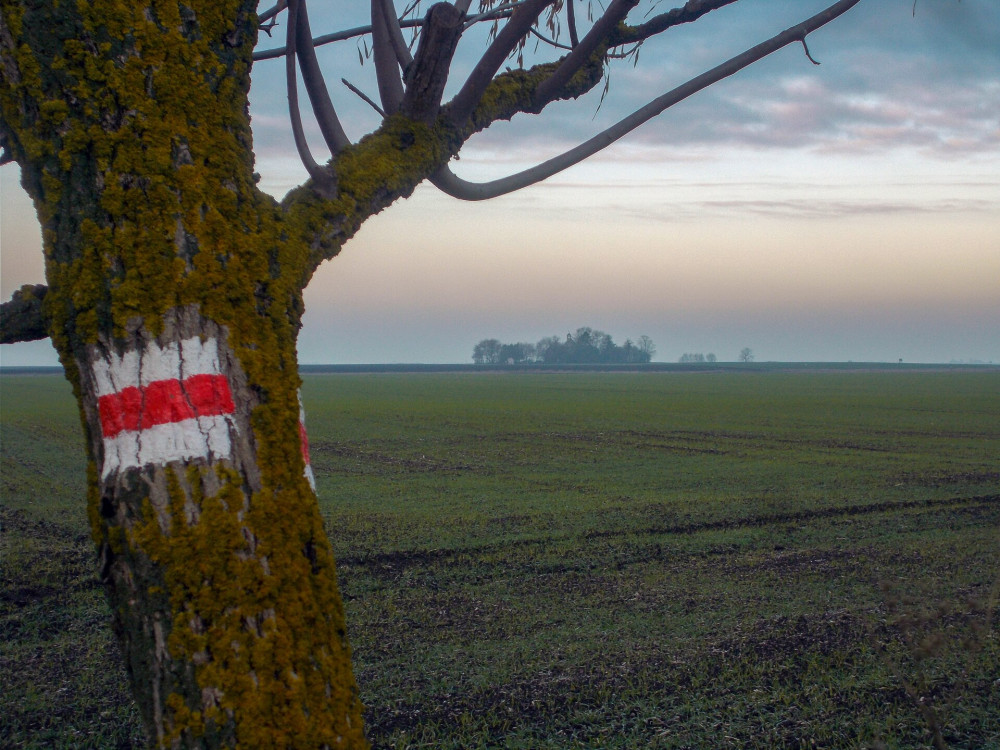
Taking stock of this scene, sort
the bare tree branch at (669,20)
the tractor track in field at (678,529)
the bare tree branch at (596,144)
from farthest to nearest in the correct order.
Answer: the tractor track in field at (678,529)
the bare tree branch at (669,20)
the bare tree branch at (596,144)

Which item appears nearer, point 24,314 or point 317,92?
point 24,314

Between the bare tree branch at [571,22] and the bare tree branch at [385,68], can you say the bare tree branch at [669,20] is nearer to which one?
the bare tree branch at [571,22]

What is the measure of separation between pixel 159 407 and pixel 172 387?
5cm

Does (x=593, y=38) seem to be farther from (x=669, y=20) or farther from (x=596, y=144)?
(x=669, y=20)

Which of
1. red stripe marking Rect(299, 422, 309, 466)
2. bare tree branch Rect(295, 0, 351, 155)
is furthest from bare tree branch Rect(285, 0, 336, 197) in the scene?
red stripe marking Rect(299, 422, 309, 466)

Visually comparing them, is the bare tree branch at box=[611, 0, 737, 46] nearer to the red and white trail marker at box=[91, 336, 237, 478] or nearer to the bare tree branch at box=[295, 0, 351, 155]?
the bare tree branch at box=[295, 0, 351, 155]

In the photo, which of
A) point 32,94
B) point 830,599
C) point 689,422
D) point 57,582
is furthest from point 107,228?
point 689,422

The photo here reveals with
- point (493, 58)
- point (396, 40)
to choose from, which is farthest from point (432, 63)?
point (396, 40)

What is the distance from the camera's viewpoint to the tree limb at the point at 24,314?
6.34 feet

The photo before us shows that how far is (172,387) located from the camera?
1790mm

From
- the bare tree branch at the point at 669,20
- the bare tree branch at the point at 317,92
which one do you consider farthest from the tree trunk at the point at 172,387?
the bare tree branch at the point at 669,20

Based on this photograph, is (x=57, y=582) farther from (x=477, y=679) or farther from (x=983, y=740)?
(x=983, y=740)

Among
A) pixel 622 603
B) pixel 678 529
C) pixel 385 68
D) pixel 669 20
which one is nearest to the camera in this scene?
pixel 385 68

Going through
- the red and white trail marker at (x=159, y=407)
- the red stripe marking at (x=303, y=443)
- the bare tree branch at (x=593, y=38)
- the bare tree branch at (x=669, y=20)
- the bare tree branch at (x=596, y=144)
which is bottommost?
the red stripe marking at (x=303, y=443)
